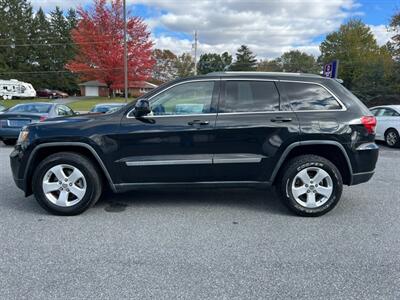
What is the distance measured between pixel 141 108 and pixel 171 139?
0.53 meters

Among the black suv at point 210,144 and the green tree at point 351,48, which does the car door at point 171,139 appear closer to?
the black suv at point 210,144

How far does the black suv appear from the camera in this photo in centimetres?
412

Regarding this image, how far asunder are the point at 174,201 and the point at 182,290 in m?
2.19

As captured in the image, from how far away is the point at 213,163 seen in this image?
4.18 m

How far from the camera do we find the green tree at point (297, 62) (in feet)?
267

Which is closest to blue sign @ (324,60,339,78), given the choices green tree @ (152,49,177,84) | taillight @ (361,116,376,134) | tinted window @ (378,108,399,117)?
tinted window @ (378,108,399,117)

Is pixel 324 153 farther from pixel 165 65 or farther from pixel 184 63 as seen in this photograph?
pixel 165 65

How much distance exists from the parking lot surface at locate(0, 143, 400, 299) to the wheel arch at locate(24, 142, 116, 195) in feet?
1.56

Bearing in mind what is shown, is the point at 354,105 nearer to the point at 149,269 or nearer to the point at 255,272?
the point at 255,272

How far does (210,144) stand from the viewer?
414cm

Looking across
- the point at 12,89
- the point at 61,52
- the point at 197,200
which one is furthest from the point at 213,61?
the point at 197,200

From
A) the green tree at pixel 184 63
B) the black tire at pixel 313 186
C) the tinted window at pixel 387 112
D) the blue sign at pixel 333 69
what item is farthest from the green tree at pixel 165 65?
the black tire at pixel 313 186

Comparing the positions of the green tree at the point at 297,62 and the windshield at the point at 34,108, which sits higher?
the green tree at the point at 297,62

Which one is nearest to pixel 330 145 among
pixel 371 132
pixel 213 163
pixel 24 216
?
pixel 371 132
